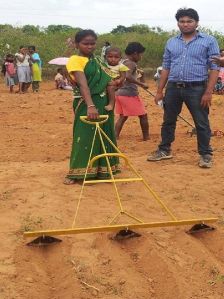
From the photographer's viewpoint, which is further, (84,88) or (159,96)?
(159,96)

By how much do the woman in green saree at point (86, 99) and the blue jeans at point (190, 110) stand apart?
1.06 m

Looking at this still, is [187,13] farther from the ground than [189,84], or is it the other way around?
[187,13]

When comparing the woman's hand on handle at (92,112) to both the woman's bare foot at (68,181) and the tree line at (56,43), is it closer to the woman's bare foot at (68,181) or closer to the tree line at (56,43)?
the woman's bare foot at (68,181)

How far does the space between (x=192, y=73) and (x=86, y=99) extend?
147cm

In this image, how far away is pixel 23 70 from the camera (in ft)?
54.0

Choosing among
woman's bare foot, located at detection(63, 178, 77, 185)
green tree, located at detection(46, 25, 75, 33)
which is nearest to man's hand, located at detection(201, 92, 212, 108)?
woman's bare foot, located at detection(63, 178, 77, 185)

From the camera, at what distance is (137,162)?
6.55 metres

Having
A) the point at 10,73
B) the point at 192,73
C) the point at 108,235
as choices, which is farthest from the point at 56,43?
the point at 108,235

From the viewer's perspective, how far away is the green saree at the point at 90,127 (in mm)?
5340

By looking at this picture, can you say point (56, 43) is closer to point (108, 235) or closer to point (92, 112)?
point (92, 112)

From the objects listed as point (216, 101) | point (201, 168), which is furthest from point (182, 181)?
point (216, 101)

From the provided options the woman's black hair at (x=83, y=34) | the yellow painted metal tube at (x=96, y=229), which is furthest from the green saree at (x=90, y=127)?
the yellow painted metal tube at (x=96, y=229)

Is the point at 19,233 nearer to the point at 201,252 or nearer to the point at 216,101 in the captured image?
the point at 201,252

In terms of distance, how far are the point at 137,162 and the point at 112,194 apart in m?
1.36
